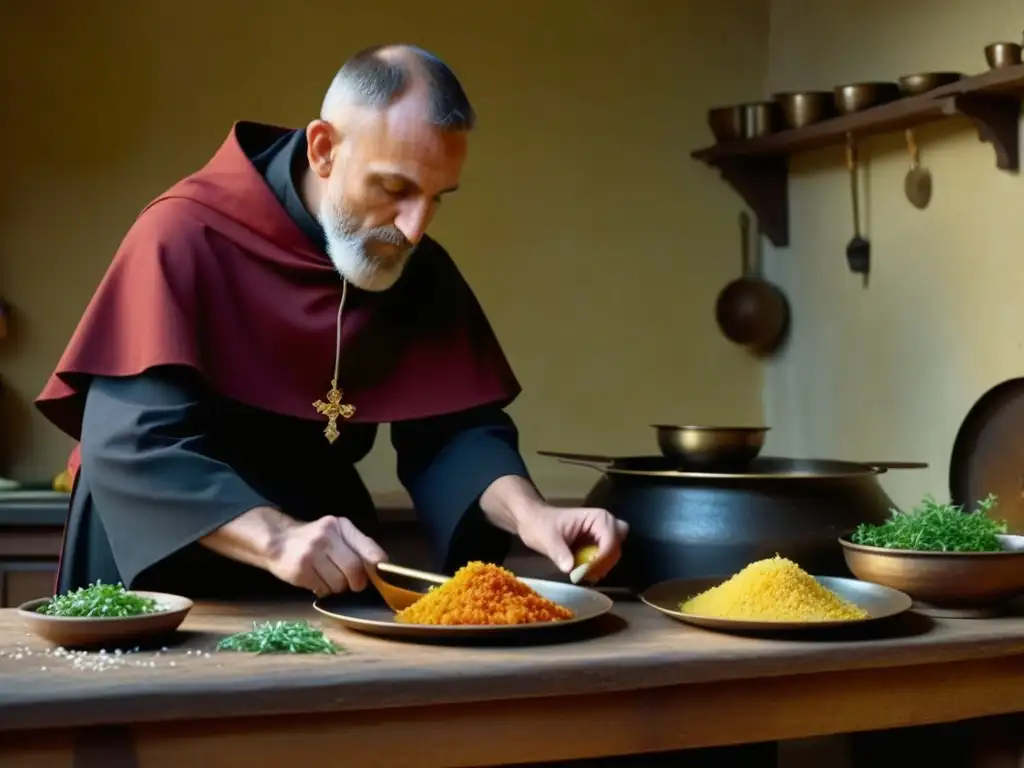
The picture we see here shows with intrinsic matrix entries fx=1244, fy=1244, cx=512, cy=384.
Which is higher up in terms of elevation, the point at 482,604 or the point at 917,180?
the point at 917,180

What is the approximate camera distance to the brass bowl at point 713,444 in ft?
6.59

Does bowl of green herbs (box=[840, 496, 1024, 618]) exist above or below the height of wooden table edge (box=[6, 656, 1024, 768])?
above

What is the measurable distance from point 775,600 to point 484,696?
0.42m

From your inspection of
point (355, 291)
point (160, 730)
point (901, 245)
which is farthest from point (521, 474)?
point (901, 245)

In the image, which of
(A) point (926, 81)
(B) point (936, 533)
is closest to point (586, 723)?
(B) point (936, 533)

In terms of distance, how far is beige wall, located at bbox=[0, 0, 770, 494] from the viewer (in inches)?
137

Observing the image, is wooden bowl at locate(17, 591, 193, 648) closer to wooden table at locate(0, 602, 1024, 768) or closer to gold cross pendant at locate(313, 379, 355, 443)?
wooden table at locate(0, 602, 1024, 768)

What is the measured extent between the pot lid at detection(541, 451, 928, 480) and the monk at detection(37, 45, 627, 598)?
0.43ft

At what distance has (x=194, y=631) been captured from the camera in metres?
1.51

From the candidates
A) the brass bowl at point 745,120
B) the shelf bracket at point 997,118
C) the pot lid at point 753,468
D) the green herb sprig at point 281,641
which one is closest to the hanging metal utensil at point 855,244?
the brass bowl at point 745,120

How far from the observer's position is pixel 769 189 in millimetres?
3939

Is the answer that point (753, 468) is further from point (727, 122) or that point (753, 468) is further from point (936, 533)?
point (727, 122)

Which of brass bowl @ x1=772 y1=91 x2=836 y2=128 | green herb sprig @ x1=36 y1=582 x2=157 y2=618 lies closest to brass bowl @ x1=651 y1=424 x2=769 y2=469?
green herb sprig @ x1=36 y1=582 x2=157 y2=618

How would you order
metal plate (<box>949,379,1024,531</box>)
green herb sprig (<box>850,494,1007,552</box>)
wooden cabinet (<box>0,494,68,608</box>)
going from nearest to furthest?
1. green herb sprig (<box>850,494,1007,552</box>)
2. metal plate (<box>949,379,1024,531</box>)
3. wooden cabinet (<box>0,494,68,608</box>)
